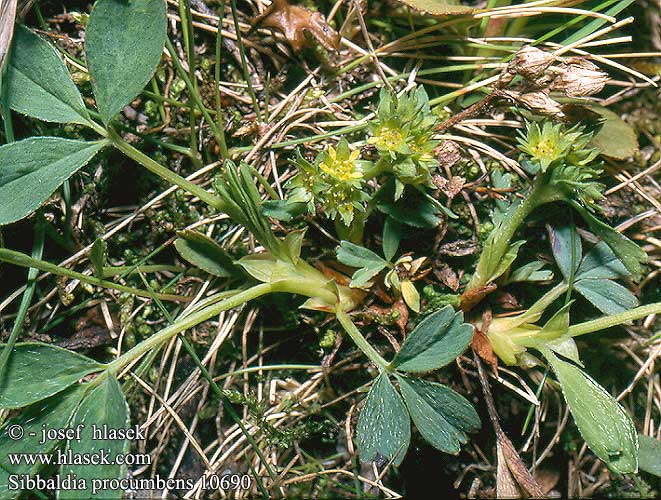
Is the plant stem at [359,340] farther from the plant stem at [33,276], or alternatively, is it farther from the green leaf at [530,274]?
the plant stem at [33,276]

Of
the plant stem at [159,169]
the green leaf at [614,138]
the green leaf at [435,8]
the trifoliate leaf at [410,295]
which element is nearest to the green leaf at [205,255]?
the plant stem at [159,169]

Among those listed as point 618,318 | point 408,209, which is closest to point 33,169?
point 408,209

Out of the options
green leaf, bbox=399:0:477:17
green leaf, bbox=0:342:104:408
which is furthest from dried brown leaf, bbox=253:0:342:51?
green leaf, bbox=0:342:104:408

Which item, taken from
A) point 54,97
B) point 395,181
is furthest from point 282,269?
point 54,97

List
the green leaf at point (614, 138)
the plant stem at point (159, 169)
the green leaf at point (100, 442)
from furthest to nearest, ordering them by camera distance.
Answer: the green leaf at point (614, 138), the plant stem at point (159, 169), the green leaf at point (100, 442)

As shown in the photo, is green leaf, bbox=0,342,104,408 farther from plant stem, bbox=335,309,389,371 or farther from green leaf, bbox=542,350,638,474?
green leaf, bbox=542,350,638,474

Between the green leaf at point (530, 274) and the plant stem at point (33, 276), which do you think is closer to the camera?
the plant stem at point (33, 276)
